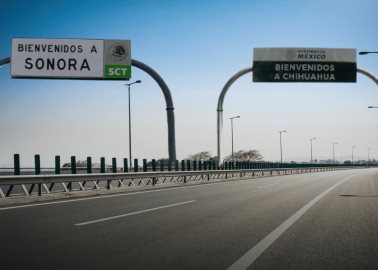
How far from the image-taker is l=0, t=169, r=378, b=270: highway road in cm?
487

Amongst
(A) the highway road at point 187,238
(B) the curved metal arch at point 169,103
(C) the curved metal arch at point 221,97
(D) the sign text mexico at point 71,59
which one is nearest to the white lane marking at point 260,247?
(A) the highway road at point 187,238

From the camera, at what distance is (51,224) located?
7688 mm

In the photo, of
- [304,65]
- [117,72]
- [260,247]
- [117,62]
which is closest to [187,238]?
[260,247]

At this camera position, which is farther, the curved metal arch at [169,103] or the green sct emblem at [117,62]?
the green sct emblem at [117,62]

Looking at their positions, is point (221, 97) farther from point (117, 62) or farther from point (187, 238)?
point (187, 238)

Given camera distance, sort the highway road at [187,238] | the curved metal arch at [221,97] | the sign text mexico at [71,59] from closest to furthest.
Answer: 1. the highway road at [187,238]
2. the sign text mexico at [71,59]
3. the curved metal arch at [221,97]

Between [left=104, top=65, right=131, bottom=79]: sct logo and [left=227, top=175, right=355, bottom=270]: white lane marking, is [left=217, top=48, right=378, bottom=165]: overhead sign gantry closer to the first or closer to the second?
[left=104, top=65, right=131, bottom=79]: sct logo

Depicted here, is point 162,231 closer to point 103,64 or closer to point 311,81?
point 103,64

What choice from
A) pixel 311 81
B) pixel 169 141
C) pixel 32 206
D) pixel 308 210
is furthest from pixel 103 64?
pixel 308 210

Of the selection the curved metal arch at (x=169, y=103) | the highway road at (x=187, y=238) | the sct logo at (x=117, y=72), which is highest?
the sct logo at (x=117, y=72)

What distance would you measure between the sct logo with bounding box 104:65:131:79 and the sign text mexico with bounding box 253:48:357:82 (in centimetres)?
827

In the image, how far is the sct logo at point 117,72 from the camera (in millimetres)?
25641

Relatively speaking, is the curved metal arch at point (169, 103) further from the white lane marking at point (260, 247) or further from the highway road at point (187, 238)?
the white lane marking at point (260, 247)

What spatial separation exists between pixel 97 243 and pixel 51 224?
2173 millimetres
